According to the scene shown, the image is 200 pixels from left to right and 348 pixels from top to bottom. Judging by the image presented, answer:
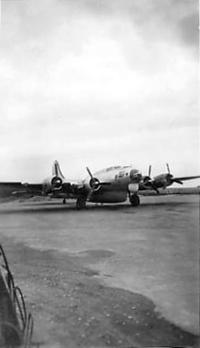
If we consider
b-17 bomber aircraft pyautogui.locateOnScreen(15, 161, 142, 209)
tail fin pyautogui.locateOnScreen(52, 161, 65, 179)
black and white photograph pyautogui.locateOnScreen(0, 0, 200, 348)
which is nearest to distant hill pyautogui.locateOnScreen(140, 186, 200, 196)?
black and white photograph pyautogui.locateOnScreen(0, 0, 200, 348)

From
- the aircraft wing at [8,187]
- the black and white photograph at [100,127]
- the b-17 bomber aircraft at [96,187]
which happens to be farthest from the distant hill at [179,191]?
the aircraft wing at [8,187]

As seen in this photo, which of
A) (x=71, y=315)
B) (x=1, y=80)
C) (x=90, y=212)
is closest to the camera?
(x=71, y=315)

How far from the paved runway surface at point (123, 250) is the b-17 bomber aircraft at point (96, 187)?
0.21 m

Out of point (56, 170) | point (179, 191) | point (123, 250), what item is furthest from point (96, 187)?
point (123, 250)

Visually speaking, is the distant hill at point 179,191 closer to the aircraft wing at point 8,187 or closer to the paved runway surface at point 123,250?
the paved runway surface at point 123,250

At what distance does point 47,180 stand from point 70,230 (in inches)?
19.6

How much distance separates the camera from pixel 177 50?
4.56 ft

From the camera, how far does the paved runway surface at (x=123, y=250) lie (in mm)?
1219

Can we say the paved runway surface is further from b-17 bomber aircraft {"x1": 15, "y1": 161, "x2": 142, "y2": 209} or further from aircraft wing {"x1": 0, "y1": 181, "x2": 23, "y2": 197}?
b-17 bomber aircraft {"x1": 15, "y1": 161, "x2": 142, "y2": 209}

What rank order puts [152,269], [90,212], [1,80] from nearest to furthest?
[152,269]
[1,80]
[90,212]

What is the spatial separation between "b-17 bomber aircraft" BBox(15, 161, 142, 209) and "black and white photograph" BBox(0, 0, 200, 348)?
15cm

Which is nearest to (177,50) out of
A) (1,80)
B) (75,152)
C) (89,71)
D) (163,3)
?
(163,3)

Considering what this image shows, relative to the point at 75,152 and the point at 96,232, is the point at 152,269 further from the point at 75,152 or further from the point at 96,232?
the point at 75,152

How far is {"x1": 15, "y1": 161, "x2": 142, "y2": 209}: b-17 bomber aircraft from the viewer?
1.68 metres
